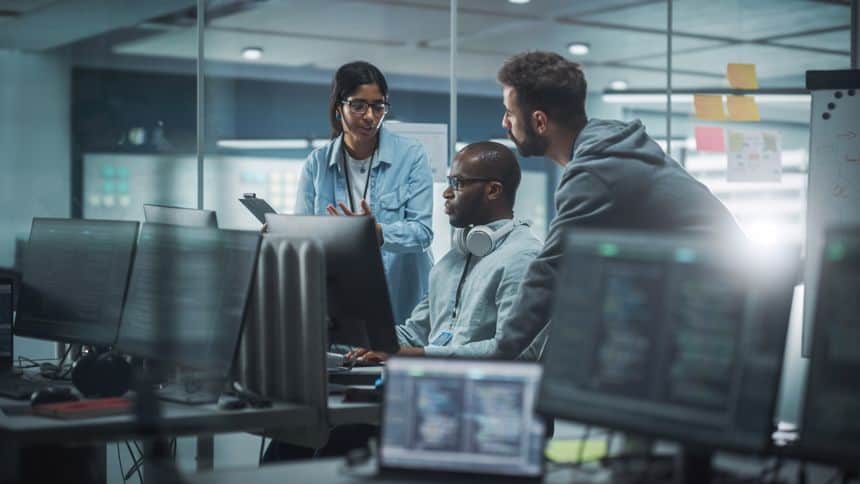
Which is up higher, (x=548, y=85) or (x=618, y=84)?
(x=618, y=84)

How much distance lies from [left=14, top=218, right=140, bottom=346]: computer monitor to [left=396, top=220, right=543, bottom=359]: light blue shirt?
815 mm

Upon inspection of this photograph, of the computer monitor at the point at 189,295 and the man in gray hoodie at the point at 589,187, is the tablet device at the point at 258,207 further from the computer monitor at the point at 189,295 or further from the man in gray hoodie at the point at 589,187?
the man in gray hoodie at the point at 589,187

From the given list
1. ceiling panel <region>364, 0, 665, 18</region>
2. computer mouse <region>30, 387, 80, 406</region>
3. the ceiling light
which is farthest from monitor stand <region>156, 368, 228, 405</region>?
the ceiling light

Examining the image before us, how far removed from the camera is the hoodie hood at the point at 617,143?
7.80 feet

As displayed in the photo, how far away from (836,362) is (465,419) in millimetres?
583

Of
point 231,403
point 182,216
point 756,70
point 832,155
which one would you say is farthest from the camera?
point 756,70

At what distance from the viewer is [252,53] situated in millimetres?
7762

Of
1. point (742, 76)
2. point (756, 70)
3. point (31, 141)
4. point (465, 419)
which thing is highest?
point (756, 70)

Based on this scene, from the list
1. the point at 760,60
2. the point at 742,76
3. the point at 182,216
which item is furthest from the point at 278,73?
the point at 182,216

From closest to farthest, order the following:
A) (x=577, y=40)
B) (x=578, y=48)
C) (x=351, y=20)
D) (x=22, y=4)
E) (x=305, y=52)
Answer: (x=22, y=4), (x=351, y=20), (x=577, y=40), (x=578, y=48), (x=305, y=52)

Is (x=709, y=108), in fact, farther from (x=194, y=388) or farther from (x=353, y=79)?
(x=194, y=388)

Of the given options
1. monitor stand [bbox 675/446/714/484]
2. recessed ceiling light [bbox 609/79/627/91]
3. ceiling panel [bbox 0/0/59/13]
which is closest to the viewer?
monitor stand [bbox 675/446/714/484]

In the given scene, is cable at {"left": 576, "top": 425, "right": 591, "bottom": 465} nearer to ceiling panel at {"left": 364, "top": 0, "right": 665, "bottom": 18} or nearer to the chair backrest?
the chair backrest

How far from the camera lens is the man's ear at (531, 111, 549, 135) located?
2.57m
